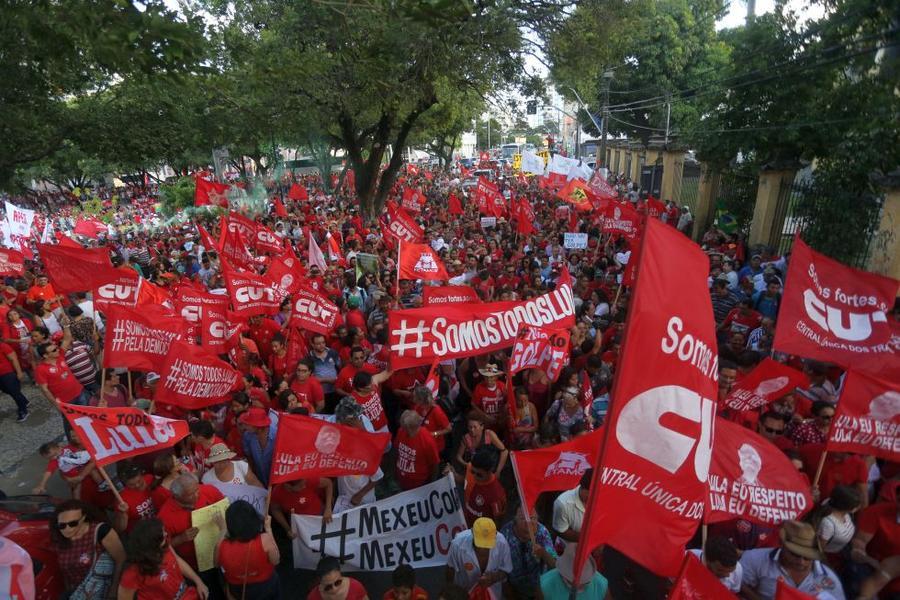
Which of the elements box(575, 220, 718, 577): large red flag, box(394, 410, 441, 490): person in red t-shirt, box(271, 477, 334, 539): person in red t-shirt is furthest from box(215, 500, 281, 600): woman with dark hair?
box(575, 220, 718, 577): large red flag

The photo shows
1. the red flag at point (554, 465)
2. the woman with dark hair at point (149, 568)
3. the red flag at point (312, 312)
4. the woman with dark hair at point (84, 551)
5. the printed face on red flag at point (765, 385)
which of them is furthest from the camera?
the red flag at point (312, 312)

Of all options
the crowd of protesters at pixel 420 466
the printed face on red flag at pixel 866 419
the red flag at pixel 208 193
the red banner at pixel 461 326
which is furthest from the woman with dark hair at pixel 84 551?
the red flag at pixel 208 193

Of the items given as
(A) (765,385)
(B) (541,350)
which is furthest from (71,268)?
(A) (765,385)

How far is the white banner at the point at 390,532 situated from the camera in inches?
175

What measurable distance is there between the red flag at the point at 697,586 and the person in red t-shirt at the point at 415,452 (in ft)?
8.05

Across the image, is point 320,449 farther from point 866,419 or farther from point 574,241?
point 574,241

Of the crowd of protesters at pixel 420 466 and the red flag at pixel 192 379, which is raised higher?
the red flag at pixel 192 379

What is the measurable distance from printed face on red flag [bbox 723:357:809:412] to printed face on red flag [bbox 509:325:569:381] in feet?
5.38

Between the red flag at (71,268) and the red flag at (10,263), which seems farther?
the red flag at (10,263)

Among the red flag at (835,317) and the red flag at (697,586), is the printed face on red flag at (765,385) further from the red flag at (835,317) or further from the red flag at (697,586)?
the red flag at (697,586)

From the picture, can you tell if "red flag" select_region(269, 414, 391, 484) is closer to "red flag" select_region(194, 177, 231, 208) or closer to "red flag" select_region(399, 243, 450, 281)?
"red flag" select_region(399, 243, 450, 281)

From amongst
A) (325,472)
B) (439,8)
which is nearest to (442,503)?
(325,472)

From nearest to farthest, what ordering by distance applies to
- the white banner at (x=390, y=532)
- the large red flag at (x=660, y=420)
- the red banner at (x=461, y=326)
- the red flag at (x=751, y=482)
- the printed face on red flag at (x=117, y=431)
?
the large red flag at (x=660, y=420) → the red flag at (x=751, y=482) → the printed face on red flag at (x=117, y=431) → the white banner at (x=390, y=532) → the red banner at (x=461, y=326)

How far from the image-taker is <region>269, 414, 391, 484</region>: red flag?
4098 millimetres
